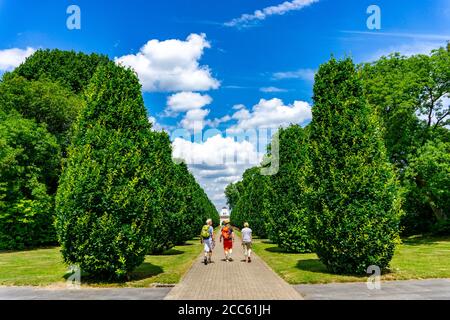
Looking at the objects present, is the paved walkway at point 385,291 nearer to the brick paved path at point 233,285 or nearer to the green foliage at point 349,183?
the brick paved path at point 233,285

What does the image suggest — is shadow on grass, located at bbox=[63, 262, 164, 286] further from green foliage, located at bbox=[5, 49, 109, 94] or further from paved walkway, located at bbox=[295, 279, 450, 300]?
green foliage, located at bbox=[5, 49, 109, 94]

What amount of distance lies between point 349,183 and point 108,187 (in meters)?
7.87

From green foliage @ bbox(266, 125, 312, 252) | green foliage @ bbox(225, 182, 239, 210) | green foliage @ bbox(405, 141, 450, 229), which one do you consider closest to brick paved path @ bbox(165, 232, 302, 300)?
green foliage @ bbox(266, 125, 312, 252)

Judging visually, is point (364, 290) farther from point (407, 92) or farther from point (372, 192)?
point (407, 92)

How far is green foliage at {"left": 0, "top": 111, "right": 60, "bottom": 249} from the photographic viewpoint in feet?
94.4

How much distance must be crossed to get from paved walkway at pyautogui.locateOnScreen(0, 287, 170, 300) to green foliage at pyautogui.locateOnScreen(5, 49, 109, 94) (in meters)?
30.4

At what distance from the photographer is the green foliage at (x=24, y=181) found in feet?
94.4

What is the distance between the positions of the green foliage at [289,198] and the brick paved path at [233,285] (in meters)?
5.25

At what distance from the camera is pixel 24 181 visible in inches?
1180

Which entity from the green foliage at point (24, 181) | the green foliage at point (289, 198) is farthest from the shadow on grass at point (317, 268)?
the green foliage at point (24, 181)

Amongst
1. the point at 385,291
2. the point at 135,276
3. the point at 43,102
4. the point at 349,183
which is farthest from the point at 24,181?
the point at 385,291

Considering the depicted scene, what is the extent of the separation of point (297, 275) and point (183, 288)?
426cm

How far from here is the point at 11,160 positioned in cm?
2773

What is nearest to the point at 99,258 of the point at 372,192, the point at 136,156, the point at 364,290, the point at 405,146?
the point at 136,156
